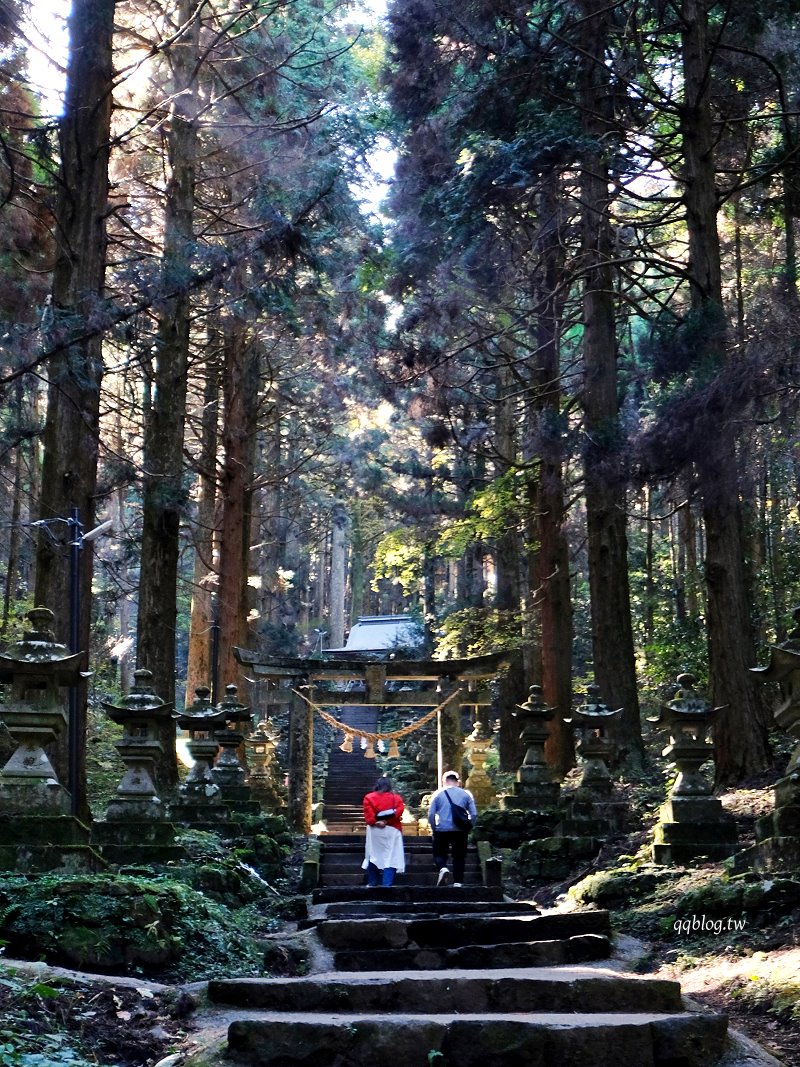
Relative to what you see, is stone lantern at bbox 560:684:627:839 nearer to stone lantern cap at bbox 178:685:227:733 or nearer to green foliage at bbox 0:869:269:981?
stone lantern cap at bbox 178:685:227:733

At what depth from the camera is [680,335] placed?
40.8 ft

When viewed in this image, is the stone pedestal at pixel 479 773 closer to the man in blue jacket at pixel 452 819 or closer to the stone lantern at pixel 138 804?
the man in blue jacket at pixel 452 819

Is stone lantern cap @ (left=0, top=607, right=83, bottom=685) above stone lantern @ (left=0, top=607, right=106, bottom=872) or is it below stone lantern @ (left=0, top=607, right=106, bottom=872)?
above

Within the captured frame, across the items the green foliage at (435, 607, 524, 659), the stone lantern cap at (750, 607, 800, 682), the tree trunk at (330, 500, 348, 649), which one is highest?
the tree trunk at (330, 500, 348, 649)

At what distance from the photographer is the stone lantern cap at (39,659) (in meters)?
8.15

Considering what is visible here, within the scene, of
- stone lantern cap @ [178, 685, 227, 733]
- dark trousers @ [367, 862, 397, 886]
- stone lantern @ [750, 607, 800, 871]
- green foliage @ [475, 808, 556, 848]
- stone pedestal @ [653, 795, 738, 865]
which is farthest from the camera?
green foliage @ [475, 808, 556, 848]

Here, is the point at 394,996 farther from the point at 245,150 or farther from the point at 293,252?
the point at 245,150

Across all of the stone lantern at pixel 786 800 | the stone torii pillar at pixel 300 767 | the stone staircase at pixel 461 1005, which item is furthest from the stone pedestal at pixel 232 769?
the stone lantern at pixel 786 800

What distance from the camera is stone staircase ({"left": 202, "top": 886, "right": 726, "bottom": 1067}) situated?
5.17 m

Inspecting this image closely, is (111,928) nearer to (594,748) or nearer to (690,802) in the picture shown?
(690,802)

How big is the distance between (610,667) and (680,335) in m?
4.54

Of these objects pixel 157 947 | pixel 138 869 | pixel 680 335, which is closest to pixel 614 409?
pixel 680 335

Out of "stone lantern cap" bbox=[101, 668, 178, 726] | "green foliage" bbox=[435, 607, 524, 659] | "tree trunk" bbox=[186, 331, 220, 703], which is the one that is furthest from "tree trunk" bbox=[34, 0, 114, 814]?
Answer: "green foliage" bbox=[435, 607, 524, 659]

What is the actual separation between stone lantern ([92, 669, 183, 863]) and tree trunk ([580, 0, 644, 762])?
245 inches
